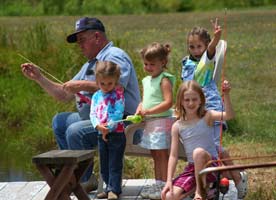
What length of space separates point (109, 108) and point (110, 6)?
2890 centimetres

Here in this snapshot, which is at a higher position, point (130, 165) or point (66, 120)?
point (66, 120)

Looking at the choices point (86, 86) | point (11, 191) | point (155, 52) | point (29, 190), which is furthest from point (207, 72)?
point (11, 191)

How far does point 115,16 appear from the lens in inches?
1314

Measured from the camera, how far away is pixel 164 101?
22.1 ft

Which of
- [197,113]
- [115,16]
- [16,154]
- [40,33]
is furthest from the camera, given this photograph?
[115,16]

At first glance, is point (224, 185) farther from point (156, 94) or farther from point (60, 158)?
point (156, 94)

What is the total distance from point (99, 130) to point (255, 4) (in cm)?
3032

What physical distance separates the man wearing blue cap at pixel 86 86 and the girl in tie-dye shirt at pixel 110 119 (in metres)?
0.18

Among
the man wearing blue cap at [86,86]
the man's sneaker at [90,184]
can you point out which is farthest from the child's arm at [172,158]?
the man's sneaker at [90,184]

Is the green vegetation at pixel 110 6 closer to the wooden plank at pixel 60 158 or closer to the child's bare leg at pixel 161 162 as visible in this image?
the child's bare leg at pixel 161 162

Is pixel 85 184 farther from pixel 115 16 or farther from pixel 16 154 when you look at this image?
pixel 115 16

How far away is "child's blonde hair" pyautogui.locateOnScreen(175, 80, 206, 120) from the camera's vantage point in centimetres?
623

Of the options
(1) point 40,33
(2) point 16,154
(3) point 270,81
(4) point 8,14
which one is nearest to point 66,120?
(2) point 16,154

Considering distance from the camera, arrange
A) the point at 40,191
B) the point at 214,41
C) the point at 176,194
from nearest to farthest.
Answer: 1. the point at 176,194
2. the point at 214,41
3. the point at 40,191
